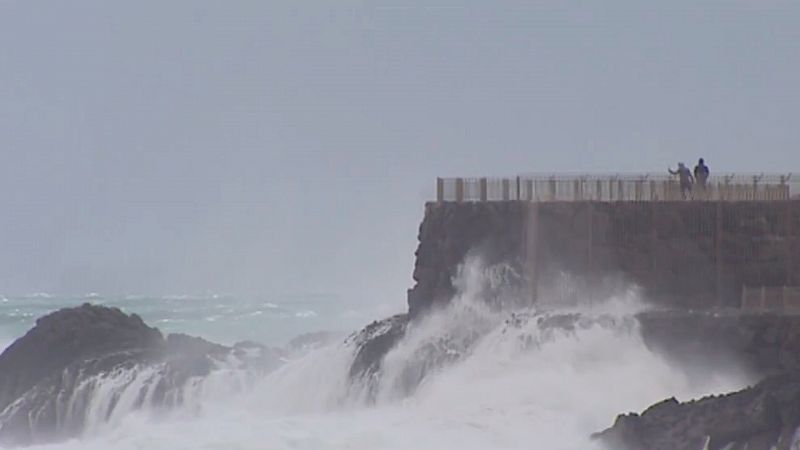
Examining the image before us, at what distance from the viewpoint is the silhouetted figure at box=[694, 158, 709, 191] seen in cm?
4044

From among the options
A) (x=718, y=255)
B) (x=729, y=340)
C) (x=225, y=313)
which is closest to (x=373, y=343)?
(x=718, y=255)

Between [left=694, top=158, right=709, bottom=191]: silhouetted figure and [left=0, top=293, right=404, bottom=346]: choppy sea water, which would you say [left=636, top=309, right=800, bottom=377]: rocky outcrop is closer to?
[left=694, top=158, right=709, bottom=191]: silhouetted figure

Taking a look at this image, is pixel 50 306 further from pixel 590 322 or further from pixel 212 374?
pixel 590 322

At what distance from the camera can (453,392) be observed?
121 ft

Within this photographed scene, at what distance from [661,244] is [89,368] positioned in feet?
43.9

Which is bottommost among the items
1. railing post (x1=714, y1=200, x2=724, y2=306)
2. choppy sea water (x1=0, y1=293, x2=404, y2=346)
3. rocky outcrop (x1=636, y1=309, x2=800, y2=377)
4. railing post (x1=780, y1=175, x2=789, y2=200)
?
choppy sea water (x1=0, y1=293, x2=404, y2=346)

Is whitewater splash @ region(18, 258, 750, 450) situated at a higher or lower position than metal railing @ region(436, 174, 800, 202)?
lower

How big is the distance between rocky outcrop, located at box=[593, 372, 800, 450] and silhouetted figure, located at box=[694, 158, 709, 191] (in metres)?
8.58

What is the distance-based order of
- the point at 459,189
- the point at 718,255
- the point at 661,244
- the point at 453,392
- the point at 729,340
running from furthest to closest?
the point at 459,189 < the point at 661,244 < the point at 718,255 < the point at 453,392 < the point at 729,340

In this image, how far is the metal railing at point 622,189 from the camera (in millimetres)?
40188

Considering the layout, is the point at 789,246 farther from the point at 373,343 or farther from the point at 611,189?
the point at 373,343

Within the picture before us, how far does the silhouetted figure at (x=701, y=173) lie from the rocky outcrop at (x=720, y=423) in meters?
8.58

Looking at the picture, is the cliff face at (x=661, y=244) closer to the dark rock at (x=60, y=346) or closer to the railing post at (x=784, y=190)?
the railing post at (x=784, y=190)

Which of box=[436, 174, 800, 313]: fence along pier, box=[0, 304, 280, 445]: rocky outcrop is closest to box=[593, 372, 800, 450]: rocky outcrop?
box=[436, 174, 800, 313]: fence along pier
